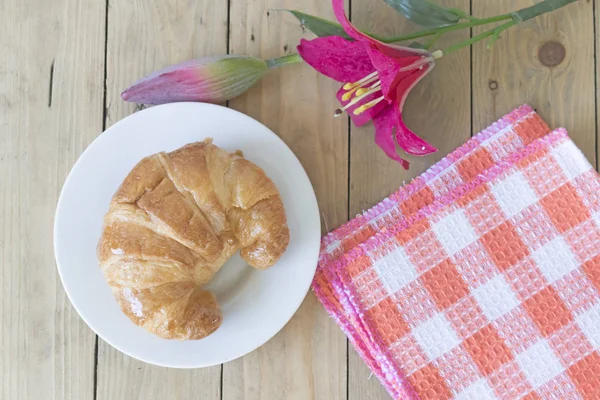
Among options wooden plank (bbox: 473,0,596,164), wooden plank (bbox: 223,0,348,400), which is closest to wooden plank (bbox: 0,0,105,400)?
wooden plank (bbox: 223,0,348,400)

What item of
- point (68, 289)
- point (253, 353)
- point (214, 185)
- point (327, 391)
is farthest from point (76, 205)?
point (327, 391)

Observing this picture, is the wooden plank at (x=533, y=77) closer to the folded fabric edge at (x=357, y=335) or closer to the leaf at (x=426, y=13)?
the leaf at (x=426, y=13)

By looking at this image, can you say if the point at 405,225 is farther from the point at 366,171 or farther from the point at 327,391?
the point at 327,391

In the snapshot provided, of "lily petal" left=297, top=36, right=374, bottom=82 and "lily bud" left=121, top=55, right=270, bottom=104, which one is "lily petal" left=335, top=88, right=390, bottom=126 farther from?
"lily bud" left=121, top=55, right=270, bottom=104

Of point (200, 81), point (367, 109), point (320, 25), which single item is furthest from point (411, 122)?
Answer: point (200, 81)

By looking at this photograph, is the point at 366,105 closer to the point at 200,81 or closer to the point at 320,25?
the point at 320,25

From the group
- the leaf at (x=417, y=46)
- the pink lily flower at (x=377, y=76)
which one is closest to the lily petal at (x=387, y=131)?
Result: the pink lily flower at (x=377, y=76)
